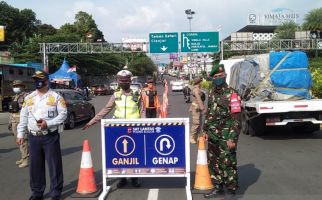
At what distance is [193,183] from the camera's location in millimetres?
7523

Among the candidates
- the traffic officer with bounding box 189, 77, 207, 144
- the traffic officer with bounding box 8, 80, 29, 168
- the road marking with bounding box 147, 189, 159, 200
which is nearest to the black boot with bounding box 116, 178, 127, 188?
the road marking with bounding box 147, 189, 159, 200

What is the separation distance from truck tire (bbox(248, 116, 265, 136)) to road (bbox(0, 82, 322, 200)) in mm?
209

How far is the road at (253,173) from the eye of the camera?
6992mm

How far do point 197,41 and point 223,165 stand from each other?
38.7m

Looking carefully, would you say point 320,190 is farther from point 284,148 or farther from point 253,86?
point 253,86

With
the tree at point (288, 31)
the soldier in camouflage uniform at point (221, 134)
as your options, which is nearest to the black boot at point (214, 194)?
the soldier in camouflage uniform at point (221, 134)

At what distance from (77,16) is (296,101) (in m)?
86.8

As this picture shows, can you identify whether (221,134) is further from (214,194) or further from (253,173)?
(253,173)

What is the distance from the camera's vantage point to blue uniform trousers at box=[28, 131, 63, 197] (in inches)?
253

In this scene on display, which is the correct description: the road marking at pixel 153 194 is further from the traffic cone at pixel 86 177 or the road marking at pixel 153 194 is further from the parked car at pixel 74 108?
the parked car at pixel 74 108

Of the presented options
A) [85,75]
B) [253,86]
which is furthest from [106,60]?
[253,86]

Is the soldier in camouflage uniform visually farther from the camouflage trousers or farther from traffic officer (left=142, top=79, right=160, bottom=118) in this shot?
traffic officer (left=142, top=79, right=160, bottom=118)

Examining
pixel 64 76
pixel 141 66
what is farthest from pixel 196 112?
pixel 141 66

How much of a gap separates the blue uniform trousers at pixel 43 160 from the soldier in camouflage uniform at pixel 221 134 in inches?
84.6
